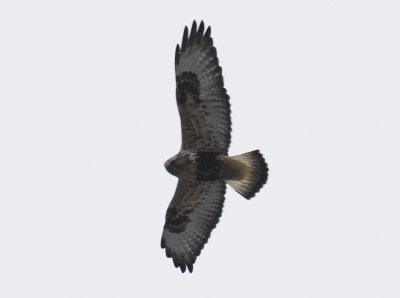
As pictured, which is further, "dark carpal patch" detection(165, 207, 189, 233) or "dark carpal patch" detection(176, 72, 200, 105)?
"dark carpal patch" detection(165, 207, 189, 233)

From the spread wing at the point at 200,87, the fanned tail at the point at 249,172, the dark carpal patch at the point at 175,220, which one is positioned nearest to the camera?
the spread wing at the point at 200,87

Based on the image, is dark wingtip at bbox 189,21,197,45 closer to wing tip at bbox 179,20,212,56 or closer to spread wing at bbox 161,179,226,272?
wing tip at bbox 179,20,212,56

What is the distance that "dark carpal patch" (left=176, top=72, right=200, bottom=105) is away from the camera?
46.9 ft

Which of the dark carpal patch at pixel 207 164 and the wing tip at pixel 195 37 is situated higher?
the wing tip at pixel 195 37

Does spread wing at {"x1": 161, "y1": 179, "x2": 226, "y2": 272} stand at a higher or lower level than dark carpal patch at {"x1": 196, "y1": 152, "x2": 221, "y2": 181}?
lower

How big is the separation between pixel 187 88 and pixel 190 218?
2.17 meters

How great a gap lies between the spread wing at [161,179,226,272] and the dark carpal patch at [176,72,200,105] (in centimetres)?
137

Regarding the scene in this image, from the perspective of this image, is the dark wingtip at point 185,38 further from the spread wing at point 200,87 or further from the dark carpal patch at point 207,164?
the dark carpal patch at point 207,164

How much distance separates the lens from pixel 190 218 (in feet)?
50.5

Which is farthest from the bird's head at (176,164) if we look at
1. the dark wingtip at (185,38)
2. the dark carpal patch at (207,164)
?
the dark wingtip at (185,38)

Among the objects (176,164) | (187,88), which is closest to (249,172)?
(176,164)

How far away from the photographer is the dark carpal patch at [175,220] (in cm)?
1536

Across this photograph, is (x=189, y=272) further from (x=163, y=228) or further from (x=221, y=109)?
(x=221, y=109)

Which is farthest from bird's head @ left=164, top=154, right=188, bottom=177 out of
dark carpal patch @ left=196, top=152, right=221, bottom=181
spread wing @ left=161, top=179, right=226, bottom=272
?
spread wing @ left=161, top=179, right=226, bottom=272
